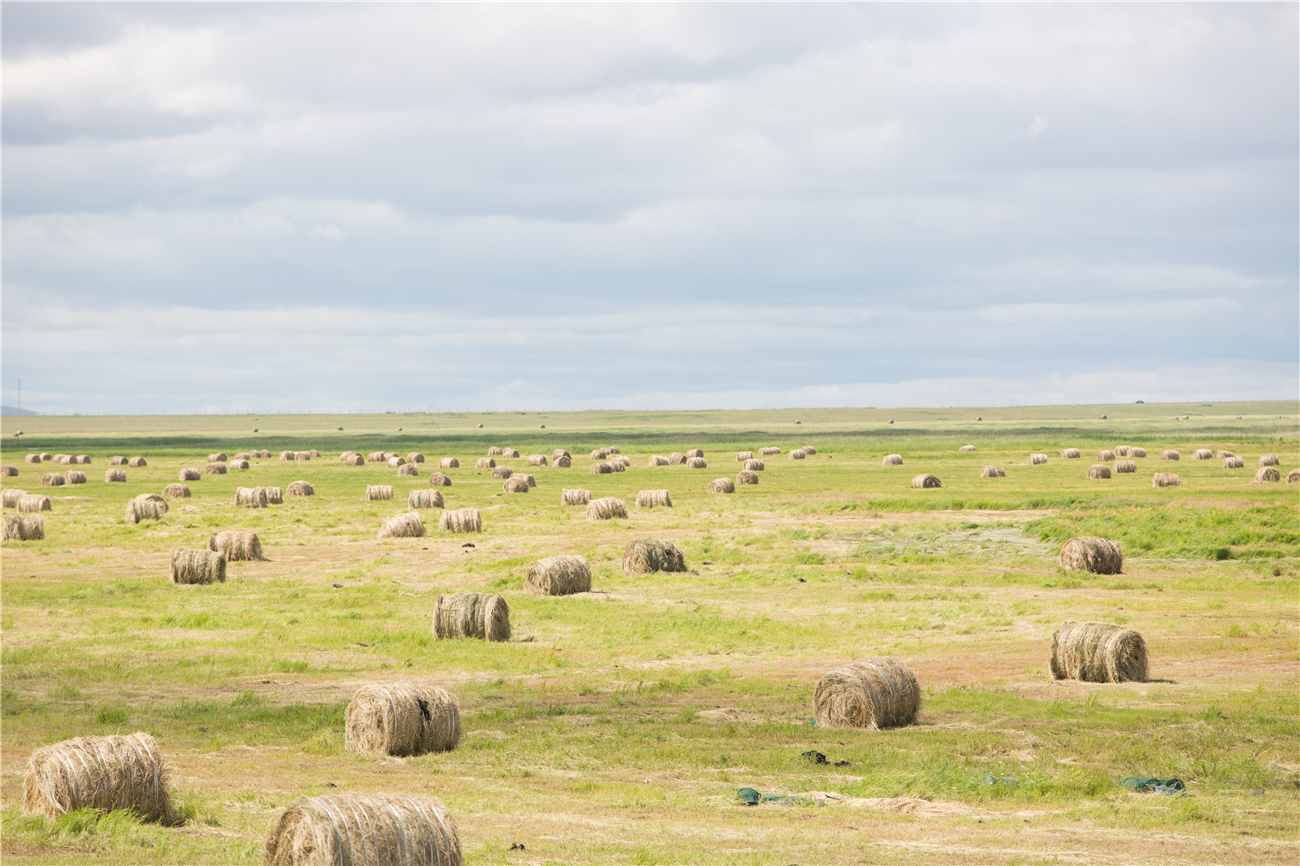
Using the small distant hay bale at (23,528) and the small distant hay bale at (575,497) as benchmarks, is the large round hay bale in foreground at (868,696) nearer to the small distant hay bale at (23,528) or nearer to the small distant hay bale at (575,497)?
the small distant hay bale at (23,528)

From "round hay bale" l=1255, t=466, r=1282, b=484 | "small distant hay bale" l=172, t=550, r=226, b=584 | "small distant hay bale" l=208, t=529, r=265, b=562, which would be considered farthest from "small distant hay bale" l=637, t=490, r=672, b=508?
"round hay bale" l=1255, t=466, r=1282, b=484

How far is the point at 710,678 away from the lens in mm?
28766

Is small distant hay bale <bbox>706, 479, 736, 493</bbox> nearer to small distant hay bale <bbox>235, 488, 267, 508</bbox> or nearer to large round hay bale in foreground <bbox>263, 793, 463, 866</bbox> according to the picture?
small distant hay bale <bbox>235, 488, 267, 508</bbox>

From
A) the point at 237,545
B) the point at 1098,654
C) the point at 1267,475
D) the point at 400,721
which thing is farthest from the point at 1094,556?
the point at 1267,475

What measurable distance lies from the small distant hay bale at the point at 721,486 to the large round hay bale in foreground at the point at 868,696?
52727mm

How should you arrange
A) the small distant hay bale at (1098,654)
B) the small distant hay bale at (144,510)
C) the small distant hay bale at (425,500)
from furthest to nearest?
the small distant hay bale at (425,500) < the small distant hay bale at (144,510) < the small distant hay bale at (1098,654)

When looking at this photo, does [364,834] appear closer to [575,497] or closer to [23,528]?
[23,528]

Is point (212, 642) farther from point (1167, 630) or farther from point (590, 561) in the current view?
point (1167, 630)

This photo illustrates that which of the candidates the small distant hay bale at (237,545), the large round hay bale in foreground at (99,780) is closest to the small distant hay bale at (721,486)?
the small distant hay bale at (237,545)

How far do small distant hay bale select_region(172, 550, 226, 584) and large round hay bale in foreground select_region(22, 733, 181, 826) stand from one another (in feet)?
89.1

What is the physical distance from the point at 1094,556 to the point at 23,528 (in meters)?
45.5

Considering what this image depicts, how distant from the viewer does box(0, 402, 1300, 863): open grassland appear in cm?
1680

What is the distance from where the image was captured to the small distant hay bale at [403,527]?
55406 millimetres

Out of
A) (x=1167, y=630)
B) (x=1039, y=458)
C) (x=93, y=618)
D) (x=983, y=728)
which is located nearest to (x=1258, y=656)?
(x=1167, y=630)
